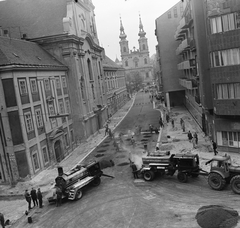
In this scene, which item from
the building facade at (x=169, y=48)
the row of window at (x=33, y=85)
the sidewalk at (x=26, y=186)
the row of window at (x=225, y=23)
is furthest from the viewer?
the building facade at (x=169, y=48)

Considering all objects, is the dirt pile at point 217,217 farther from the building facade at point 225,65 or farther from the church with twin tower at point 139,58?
the church with twin tower at point 139,58

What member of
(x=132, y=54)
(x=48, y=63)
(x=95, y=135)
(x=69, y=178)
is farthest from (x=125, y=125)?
(x=132, y=54)

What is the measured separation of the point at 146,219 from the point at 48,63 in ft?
81.8

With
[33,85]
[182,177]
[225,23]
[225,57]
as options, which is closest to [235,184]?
[182,177]

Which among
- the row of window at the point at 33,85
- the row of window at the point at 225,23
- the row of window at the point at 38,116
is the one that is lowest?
the row of window at the point at 38,116

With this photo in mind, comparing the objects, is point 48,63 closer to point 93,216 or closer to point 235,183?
point 93,216

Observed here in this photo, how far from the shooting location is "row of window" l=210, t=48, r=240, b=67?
26.0 meters

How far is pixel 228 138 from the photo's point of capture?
28.6 metres

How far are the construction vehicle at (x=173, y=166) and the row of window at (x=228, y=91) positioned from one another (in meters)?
8.30

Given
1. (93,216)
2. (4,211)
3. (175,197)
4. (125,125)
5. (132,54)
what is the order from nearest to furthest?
(93,216) → (175,197) → (4,211) → (125,125) → (132,54)

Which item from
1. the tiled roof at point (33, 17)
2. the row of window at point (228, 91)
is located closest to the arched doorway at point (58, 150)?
the tiled roof at point (33, 17)

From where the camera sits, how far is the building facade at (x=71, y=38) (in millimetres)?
40250

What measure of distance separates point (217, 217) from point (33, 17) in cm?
4099

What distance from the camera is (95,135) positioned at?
4594 cm
